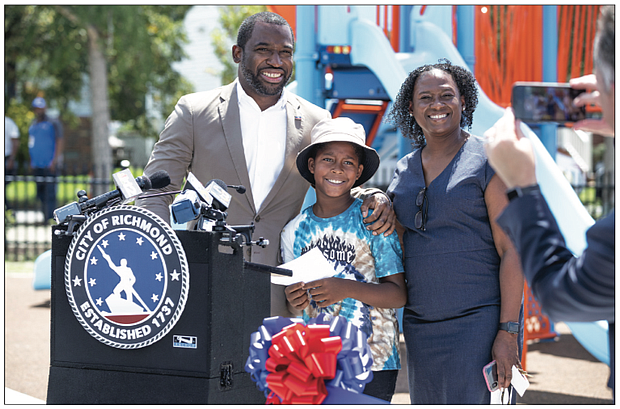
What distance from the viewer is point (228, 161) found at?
3068mm

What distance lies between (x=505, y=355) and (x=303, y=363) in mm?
918

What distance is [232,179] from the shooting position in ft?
10.0

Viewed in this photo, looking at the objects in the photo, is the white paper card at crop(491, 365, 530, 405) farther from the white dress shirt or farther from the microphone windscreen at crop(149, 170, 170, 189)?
the microphone windscreen at crop(149, 170, 170, 189)

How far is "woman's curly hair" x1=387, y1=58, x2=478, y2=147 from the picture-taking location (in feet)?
8.94

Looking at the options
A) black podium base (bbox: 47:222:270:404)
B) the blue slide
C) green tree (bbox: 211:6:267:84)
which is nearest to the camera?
black podium base (bbox: 47:222:270:404)

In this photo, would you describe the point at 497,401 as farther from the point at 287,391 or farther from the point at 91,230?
the point at 91,230

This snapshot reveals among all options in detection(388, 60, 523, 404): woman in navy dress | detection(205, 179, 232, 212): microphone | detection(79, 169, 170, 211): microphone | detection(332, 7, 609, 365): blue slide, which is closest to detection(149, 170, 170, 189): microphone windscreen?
detection(79, 169, 170, 211): microphone

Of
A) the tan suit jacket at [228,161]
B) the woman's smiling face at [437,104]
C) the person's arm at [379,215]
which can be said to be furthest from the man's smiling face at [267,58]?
the person's arm at [379,215]

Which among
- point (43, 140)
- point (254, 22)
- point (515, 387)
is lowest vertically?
point (515, 387)

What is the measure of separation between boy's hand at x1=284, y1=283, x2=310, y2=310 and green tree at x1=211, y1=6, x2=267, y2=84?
1649 cm

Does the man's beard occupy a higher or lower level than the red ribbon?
higher

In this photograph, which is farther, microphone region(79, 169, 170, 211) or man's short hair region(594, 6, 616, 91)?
microphone region(79, 169, 170, 211)

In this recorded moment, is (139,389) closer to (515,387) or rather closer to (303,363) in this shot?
(303,363)

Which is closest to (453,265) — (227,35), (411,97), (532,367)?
(411,97)
